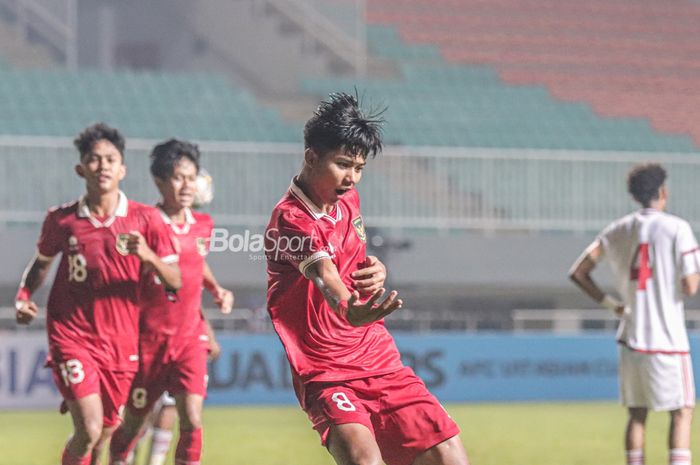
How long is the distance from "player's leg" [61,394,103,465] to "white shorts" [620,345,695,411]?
312cm

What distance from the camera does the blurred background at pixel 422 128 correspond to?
1903 cm

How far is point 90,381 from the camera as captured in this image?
6852 mm

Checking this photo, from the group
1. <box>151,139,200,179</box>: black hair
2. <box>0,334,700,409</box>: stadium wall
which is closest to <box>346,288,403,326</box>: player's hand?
<box>151,139,200,179</box>: black hair

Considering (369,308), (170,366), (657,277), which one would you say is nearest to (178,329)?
(170,366)

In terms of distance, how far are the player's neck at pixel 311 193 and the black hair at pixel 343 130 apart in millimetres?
148

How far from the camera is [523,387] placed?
17.1m

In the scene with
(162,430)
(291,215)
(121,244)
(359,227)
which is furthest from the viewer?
(162,430)

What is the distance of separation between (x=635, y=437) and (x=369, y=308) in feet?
12.5

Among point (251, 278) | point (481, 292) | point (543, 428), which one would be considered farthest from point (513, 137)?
point (543, 428)

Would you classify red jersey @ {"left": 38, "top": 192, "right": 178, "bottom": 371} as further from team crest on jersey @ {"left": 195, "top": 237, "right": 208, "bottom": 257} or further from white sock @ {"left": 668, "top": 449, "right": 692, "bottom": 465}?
white sock @ {"left": 668, "top": 449, "right": 692, "bottom": 465}

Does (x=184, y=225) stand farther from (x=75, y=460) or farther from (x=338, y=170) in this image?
(x=338, y=170)

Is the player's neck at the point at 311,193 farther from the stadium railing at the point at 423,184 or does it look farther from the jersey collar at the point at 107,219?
the stadium railing at the point at 423,184

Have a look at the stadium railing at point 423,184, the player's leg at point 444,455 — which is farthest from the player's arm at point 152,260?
the stadium railing at point 423,184

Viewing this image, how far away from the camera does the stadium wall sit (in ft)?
53.1
